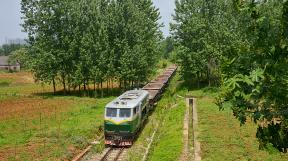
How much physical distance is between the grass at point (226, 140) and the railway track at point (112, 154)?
4.72m

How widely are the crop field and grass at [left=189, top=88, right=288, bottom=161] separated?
7428 millimetres

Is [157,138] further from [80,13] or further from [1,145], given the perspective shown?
[80,13]

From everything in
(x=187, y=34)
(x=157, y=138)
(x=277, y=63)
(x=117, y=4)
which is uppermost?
(x=117, y=4)

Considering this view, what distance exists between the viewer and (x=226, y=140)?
21.5 m

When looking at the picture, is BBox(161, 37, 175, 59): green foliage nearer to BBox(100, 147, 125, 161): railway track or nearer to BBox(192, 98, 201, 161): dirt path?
BBox(192, 98, 201, 161): dirt path

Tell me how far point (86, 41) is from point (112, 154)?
24.6m

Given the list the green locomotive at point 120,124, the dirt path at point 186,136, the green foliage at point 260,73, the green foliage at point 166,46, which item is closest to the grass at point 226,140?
the dirt path at point 186,136

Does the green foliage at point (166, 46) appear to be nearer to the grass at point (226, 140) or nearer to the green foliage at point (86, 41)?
the green foliage at point (86, 41)

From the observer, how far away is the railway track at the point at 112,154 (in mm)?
20906

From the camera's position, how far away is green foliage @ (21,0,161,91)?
1737 inches

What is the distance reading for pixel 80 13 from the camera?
4622 centimetres

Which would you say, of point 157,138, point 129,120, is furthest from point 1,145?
point 157,138

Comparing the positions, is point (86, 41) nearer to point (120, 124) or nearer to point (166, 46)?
point (120, 124)

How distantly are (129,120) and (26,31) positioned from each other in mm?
29420
